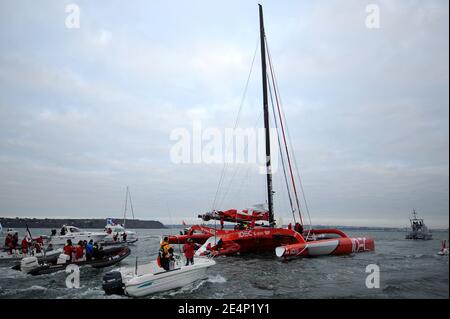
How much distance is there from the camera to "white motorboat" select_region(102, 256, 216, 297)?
959 centimetres

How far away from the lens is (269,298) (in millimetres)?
9852

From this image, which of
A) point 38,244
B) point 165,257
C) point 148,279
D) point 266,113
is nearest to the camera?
point 148,279

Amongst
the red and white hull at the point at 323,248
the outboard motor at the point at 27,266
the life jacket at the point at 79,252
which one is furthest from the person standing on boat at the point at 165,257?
the outboard motor at the point at 27,266

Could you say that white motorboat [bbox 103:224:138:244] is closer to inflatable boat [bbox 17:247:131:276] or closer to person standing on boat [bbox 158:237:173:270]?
inflatable boat [bbox 17:247:131:276]

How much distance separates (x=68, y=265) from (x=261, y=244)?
40.3ft

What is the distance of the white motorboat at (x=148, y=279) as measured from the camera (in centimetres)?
Answer: 959

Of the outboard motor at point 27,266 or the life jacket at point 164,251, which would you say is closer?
the life jacket at point 164,251

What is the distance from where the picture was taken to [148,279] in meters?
9.78

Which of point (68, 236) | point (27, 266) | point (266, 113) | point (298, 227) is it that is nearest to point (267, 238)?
point (298, 227)

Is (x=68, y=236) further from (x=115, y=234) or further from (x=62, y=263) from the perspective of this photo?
(x=62, y=263)

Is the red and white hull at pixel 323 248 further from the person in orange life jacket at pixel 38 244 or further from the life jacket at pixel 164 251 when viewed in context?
the person in orange life jacket at pixel 38 244

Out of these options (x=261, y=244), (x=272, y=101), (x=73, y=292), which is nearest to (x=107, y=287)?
(x=73, y=292)
